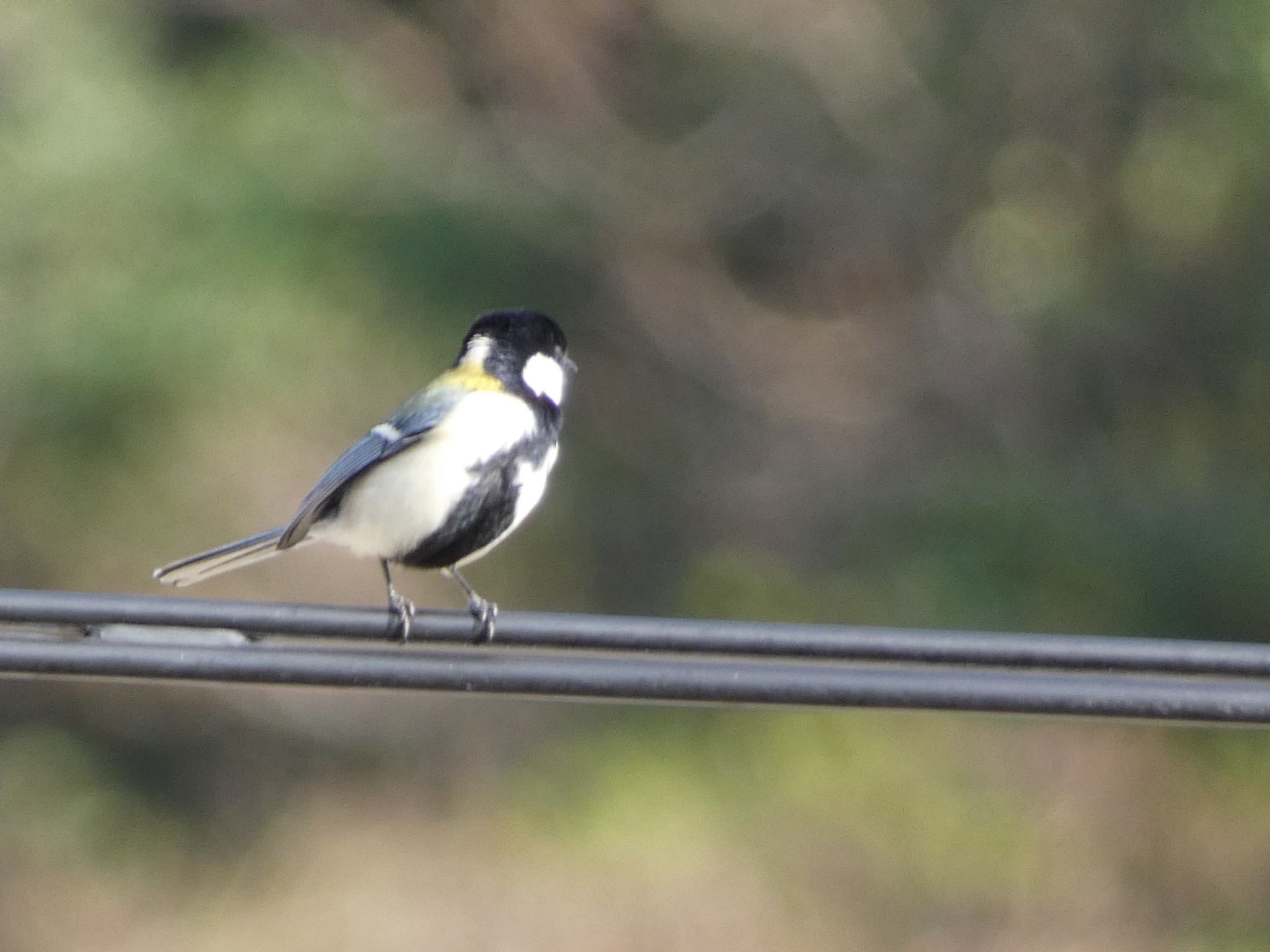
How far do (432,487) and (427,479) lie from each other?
0.02 m

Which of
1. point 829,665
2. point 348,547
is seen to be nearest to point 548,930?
point 348,547

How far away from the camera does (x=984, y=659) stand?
5.43 ft

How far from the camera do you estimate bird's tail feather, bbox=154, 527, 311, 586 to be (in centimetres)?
257

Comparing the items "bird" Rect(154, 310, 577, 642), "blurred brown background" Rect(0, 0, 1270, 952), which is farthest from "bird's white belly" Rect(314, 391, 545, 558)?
"blurred brown background" Rect(0, 0, 1270, 952)

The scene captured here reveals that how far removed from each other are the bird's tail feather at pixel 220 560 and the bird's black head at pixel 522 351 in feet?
1.67

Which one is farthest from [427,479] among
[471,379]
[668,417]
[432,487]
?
[668,417]

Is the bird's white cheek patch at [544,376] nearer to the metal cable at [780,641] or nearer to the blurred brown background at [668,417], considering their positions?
the metal cable at [780,641]

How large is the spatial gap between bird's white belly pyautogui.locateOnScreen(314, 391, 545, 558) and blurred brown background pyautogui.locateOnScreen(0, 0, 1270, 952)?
7.47ft

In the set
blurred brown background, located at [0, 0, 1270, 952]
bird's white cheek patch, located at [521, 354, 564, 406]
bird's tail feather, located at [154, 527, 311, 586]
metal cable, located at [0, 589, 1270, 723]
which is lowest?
metal cable, located at [0, 589, 1270, 723]

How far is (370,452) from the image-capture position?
273cm

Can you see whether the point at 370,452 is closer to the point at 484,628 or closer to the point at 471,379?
the point at 471,379

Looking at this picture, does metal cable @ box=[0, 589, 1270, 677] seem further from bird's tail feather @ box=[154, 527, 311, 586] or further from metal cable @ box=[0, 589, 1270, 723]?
bird's tail feather @ box=[154, 527, 311, 586]

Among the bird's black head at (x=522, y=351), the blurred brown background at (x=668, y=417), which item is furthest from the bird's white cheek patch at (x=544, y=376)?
the blurred brown background at (x=668, y=417)

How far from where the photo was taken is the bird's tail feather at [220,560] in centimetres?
257
